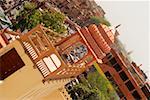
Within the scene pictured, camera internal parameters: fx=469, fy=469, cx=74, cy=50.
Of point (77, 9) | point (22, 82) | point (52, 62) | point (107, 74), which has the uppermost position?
point (77, 9)

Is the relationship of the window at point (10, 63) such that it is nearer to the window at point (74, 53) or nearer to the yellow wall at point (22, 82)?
the yellow wall at point (22, 82)

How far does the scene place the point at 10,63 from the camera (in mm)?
17969

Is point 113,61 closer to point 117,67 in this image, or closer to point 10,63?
point 117,67

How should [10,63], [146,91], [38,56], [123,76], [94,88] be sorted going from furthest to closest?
[146,91] → [123,76] → [94,88] → [10,63] → [38,56]

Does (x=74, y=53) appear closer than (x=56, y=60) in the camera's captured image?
No

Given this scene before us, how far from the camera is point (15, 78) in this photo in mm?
17688

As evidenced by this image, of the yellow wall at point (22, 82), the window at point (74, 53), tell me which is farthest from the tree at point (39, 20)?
the yellow wall at point (22, 82)

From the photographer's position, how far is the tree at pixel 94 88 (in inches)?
1587

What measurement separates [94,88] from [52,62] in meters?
25.8

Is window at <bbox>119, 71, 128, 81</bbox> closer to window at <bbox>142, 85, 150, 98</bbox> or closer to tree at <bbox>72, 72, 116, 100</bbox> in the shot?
tree at <bbox>72, 72, 116, 100</bbox>

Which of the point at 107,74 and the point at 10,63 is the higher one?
the point at 107,74

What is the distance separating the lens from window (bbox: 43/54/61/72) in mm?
17938

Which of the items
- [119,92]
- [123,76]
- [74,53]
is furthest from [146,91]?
[74,53]

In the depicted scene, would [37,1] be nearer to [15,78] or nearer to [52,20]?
[52,20]
